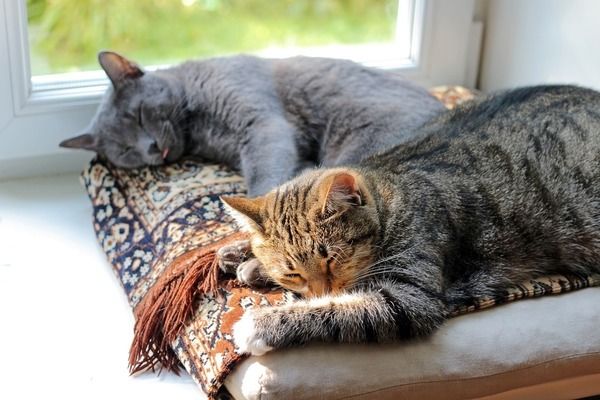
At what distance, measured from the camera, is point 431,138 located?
78.4 inches

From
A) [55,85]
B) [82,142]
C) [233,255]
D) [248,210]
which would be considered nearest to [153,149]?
[82,142]

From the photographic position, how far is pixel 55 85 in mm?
2529

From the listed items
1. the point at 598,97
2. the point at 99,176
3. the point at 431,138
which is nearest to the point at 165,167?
the point at 99,176

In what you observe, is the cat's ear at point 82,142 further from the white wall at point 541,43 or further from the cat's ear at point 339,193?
the white wall at point 541,43

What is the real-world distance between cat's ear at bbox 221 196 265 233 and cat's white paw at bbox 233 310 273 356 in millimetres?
186

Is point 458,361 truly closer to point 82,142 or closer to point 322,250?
point 322,250

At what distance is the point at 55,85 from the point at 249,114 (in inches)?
23.2

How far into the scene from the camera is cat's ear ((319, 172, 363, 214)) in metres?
1.60

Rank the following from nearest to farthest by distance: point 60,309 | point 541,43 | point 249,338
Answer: point 249,338
point 60,309
point 541,43

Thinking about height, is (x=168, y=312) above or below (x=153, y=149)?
below

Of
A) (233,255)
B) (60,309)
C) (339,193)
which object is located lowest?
(60,309)

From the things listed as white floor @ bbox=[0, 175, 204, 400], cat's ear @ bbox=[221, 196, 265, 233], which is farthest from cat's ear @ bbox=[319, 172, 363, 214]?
white floor @ bbox=[0, 175, 204, 400]

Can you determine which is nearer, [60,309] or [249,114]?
[60,309]

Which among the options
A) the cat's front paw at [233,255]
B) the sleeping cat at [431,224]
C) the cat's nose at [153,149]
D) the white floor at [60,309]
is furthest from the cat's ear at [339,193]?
the cat's nose at [153,149]
